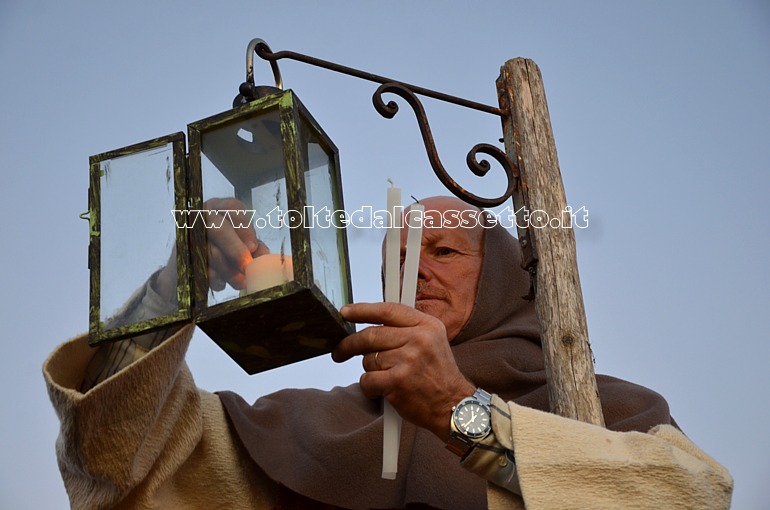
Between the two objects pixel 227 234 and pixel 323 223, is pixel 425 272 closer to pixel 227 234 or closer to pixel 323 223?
pixel 323 223

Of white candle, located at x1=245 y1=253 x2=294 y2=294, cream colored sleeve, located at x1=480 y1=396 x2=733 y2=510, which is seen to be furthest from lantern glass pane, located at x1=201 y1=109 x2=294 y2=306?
cream colored sleeve, located at x1=480 y1=396 x2=733 y2=510

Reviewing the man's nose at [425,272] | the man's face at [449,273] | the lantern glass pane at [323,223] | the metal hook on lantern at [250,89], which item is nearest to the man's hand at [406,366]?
the lantern glass pane at [323,223]

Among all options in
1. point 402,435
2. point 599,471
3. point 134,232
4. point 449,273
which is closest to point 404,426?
point 402,435

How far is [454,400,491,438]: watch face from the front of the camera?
2.94 m

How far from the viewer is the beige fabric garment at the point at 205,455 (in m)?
2.76

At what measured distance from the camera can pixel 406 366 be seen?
301 cm

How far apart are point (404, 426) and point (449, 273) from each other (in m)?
0.78

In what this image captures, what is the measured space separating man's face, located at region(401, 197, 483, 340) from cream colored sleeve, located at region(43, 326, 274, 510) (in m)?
0.97

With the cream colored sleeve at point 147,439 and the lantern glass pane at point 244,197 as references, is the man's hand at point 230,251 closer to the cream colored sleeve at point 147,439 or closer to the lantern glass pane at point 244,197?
the lantern glass pane at point 244,197

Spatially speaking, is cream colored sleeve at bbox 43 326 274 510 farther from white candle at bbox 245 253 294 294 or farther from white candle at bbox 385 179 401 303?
white candle at bbox 385 179 401 303

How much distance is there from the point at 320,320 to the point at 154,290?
44 centimetres

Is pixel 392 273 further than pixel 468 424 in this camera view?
Yes

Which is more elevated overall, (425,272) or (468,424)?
(425,272)

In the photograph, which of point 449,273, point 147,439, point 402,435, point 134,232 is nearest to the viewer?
point 134,232
